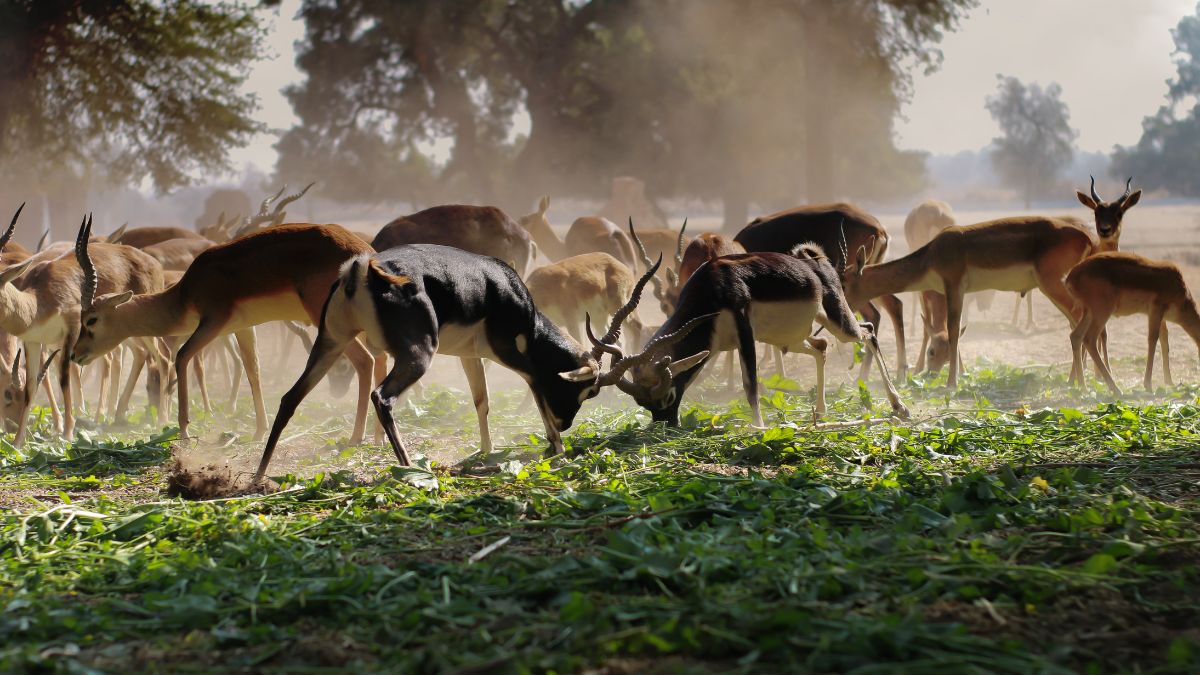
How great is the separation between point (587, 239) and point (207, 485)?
1045 centimetres

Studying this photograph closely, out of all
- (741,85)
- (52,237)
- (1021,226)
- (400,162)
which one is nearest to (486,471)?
(1021,226)

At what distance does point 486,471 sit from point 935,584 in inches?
128

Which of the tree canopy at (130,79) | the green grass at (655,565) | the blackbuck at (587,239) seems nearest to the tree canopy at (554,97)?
the tree canopy at (130,79)

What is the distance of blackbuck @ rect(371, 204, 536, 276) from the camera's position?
35.7 feet

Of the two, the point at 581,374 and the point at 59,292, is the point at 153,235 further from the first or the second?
the point at 581,374

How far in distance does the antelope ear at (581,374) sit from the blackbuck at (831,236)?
209 inches

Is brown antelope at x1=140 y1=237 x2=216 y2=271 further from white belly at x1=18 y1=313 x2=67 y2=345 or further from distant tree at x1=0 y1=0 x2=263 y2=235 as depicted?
distant tree at x1=0 y1=0 x2=263 y2=235

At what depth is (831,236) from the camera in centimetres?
1232

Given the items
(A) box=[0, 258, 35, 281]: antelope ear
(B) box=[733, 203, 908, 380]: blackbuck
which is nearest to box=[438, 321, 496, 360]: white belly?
(A) box=[0, 258, 35, 281]: antelope ear

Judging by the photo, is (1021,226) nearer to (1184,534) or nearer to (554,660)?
(1184,534)

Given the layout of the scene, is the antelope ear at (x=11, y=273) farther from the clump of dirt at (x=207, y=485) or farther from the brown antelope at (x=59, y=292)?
the clump of dirt at (x=207, y=485)

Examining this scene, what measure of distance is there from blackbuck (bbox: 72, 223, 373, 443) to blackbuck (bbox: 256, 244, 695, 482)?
1.21 m

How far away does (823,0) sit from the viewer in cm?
3042

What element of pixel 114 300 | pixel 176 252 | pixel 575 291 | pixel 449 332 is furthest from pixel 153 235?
pixel 449 332
